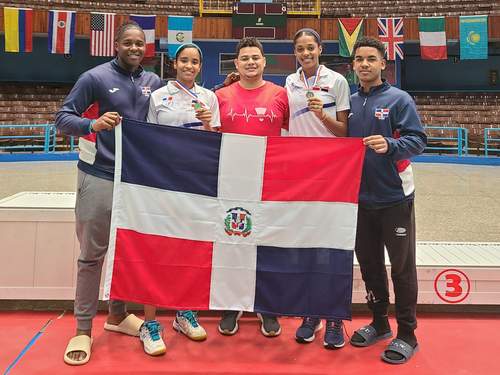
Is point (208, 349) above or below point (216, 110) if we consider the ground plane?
below

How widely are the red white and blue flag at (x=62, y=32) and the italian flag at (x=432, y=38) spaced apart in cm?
1168

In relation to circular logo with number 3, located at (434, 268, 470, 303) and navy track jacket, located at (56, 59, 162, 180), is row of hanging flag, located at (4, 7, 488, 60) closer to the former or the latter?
navy track jacket, located at (56, 59, 162, 180)

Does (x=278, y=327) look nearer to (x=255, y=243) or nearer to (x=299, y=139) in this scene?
(x=255, y=243)

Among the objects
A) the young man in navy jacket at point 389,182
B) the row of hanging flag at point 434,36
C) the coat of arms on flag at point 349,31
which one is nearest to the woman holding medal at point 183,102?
the young man in navy jacket at point 389,182

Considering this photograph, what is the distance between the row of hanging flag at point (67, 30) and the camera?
45.7 ft

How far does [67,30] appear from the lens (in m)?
14.1

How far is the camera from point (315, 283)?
223 centimetres

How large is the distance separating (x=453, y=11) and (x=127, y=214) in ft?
62.7

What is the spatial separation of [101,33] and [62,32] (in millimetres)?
1302

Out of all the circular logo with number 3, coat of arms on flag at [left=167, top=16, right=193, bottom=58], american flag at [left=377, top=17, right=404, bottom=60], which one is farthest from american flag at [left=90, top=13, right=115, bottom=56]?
the circular logo with number 3

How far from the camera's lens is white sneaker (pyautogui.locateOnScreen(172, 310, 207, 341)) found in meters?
2.36

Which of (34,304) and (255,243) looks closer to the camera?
(255,243)

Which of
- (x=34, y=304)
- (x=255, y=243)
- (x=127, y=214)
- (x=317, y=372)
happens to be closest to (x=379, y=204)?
(x=255, y=243)

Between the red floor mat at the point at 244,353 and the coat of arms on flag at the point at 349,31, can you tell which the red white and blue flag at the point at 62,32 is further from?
the red floor mat at the point at 244,353
